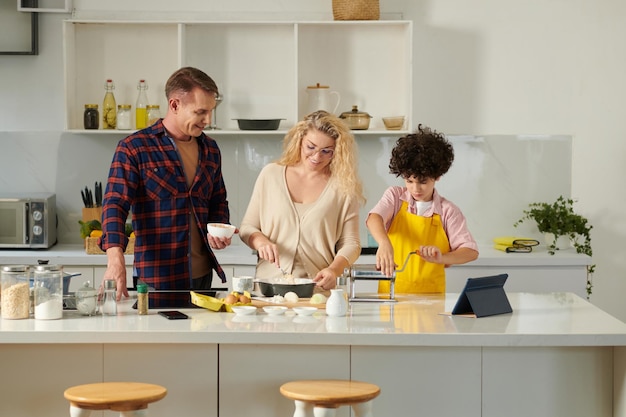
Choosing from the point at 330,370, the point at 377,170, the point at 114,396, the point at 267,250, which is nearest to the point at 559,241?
the point at 377,170

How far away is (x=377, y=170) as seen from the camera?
18.1ft

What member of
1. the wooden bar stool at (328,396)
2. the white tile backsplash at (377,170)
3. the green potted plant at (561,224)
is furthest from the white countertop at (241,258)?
the wooden bar stool at (328,396)

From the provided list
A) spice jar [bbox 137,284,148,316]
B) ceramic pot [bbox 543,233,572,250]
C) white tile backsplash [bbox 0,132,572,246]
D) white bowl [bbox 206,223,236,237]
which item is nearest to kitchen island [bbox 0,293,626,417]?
spice jar [bbox 137,284,148,316]

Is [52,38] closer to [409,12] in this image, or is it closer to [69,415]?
[409,12]

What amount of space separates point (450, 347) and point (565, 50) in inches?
124

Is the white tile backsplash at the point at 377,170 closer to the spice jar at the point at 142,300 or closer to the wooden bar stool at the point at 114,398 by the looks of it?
the spice jar at the point at 142,300

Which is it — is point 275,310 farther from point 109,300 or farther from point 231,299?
point 109,300

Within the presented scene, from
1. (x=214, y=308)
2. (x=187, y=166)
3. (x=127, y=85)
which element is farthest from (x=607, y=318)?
(x=127, y=85)

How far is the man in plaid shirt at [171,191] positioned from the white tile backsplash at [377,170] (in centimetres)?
187

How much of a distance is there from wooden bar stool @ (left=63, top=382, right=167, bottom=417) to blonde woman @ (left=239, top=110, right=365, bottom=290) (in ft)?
3.13

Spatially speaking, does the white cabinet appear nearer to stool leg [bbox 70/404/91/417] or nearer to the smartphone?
the smartphone

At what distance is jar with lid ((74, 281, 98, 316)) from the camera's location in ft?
9.72

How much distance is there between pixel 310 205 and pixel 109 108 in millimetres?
2165

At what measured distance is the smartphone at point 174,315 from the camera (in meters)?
2.95
